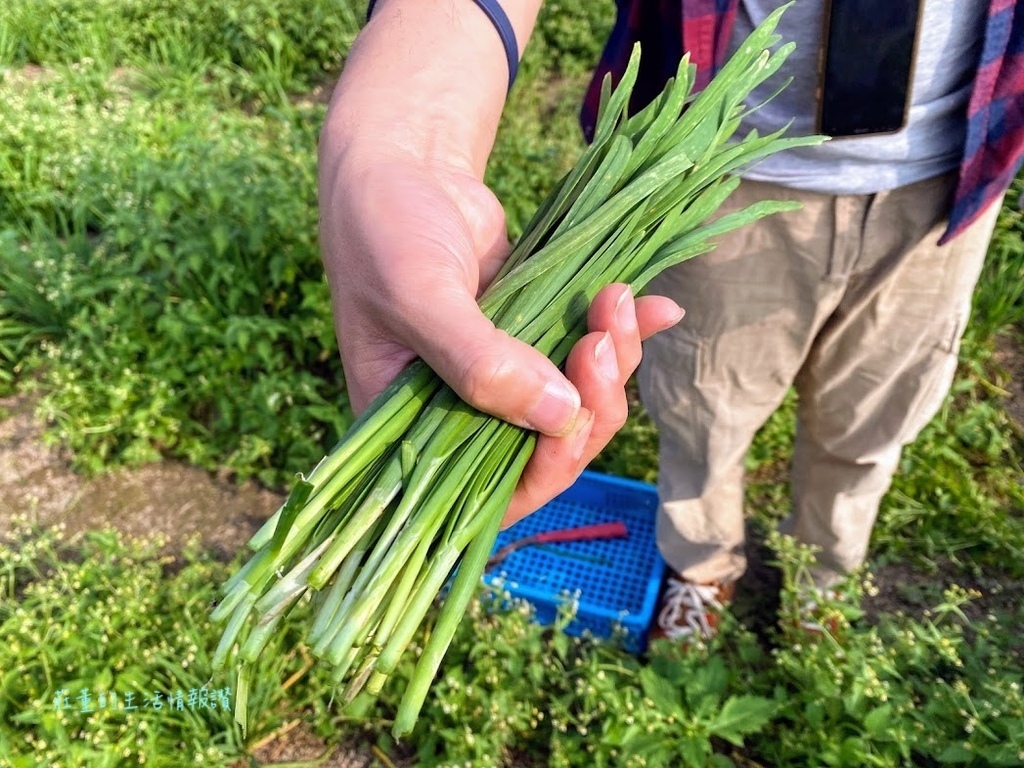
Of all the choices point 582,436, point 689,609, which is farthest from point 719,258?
point 689,609

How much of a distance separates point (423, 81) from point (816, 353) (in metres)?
1.02

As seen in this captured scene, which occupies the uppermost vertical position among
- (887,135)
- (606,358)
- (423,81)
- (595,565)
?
(423,81)

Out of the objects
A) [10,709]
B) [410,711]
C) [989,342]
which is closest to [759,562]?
[989,342]

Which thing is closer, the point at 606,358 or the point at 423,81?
the point at 606,358

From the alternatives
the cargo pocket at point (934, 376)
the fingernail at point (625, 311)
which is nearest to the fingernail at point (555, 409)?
the fingernail at point (625, 311)

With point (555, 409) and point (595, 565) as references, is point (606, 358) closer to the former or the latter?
point (555, 409)

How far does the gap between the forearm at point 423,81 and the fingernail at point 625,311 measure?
1.29ft

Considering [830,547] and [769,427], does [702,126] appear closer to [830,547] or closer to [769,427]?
[830,547]

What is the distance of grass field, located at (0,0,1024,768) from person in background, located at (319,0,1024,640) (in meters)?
0.33

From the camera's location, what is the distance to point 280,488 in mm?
2422

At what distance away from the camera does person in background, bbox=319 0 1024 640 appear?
3.39ft

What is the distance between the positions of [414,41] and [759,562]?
5.57ft

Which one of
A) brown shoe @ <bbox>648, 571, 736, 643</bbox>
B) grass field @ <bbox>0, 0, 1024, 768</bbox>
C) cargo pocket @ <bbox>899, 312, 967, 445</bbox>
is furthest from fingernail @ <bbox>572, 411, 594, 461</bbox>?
brown shoe @ <bbox>648, 571, 736, 643</bbox>

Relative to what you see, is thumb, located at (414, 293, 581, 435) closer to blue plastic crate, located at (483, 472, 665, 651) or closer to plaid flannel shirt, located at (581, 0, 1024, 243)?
plaid flannel shirt, located at (581, 0, 1024, 243)
